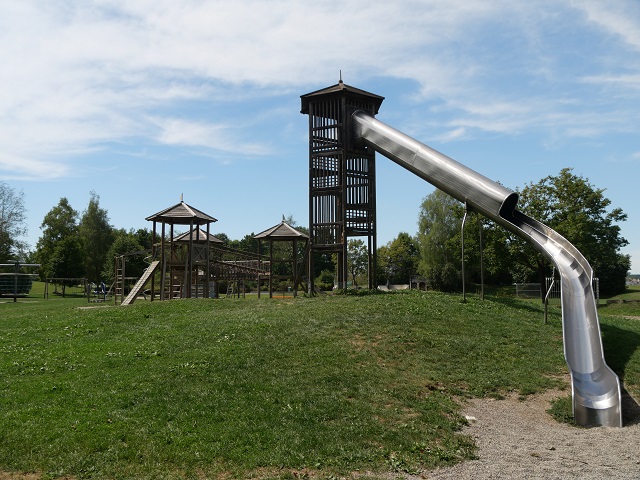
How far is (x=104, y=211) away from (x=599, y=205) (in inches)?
2232

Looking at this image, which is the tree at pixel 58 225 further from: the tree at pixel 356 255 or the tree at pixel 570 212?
the tree at pixel 570 212

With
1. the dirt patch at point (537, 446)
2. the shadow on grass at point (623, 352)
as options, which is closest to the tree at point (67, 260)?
the shadow on grass at point (623, 352)

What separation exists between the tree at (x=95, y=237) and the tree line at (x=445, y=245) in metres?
0.12

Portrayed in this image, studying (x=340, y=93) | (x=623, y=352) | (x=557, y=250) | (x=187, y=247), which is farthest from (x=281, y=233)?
(x=623, y=352)

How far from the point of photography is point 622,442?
9.74 metres

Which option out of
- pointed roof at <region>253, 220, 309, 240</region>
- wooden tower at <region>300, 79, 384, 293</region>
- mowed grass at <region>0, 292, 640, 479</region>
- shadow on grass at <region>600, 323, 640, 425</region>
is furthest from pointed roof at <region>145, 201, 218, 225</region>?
shadow on grass at <region>600, 323, 640, 425</region>

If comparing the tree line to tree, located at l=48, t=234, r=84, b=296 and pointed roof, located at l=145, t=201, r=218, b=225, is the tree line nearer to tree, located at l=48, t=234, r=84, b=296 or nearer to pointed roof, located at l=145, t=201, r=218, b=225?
tree, located at l=48, t=234, r=84, b=296

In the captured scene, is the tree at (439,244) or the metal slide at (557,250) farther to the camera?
the tree at (439,244)

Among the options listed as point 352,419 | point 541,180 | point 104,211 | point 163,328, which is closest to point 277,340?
point 163,328

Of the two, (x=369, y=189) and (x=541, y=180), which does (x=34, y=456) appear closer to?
(x=369, y=189)

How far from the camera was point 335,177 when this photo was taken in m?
26.1

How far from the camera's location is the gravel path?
26.9 feet

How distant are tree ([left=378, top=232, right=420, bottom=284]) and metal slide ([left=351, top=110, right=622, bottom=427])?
1893 inches

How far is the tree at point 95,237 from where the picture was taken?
70500 millimetres
